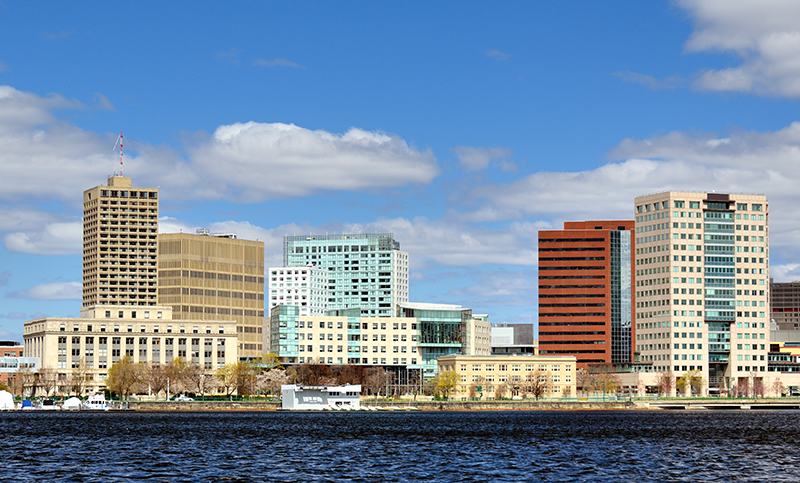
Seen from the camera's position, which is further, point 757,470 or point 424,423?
point 424,423

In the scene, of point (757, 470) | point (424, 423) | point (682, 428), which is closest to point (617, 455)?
point (757, 470)

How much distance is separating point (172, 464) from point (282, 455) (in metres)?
14.5

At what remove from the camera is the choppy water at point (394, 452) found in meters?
83.9

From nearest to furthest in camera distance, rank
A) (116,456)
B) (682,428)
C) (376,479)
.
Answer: (376,479), (116,456), (682,428)

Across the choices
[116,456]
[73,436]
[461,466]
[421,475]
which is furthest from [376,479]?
[73,436]

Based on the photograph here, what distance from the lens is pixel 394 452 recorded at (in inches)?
4227

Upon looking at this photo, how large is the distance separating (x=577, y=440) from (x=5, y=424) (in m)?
87.3

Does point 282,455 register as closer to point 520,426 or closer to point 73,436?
point 73,436

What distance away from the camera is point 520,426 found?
16500 centimetres

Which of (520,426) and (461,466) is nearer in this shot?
(461,466)

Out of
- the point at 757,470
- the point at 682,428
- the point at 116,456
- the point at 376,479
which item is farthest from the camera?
the point at 682,428

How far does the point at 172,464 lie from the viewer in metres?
90.9

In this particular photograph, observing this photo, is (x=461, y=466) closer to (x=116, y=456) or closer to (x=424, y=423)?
(x=116, y=456)

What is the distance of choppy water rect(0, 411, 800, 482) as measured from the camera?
3302 inches
